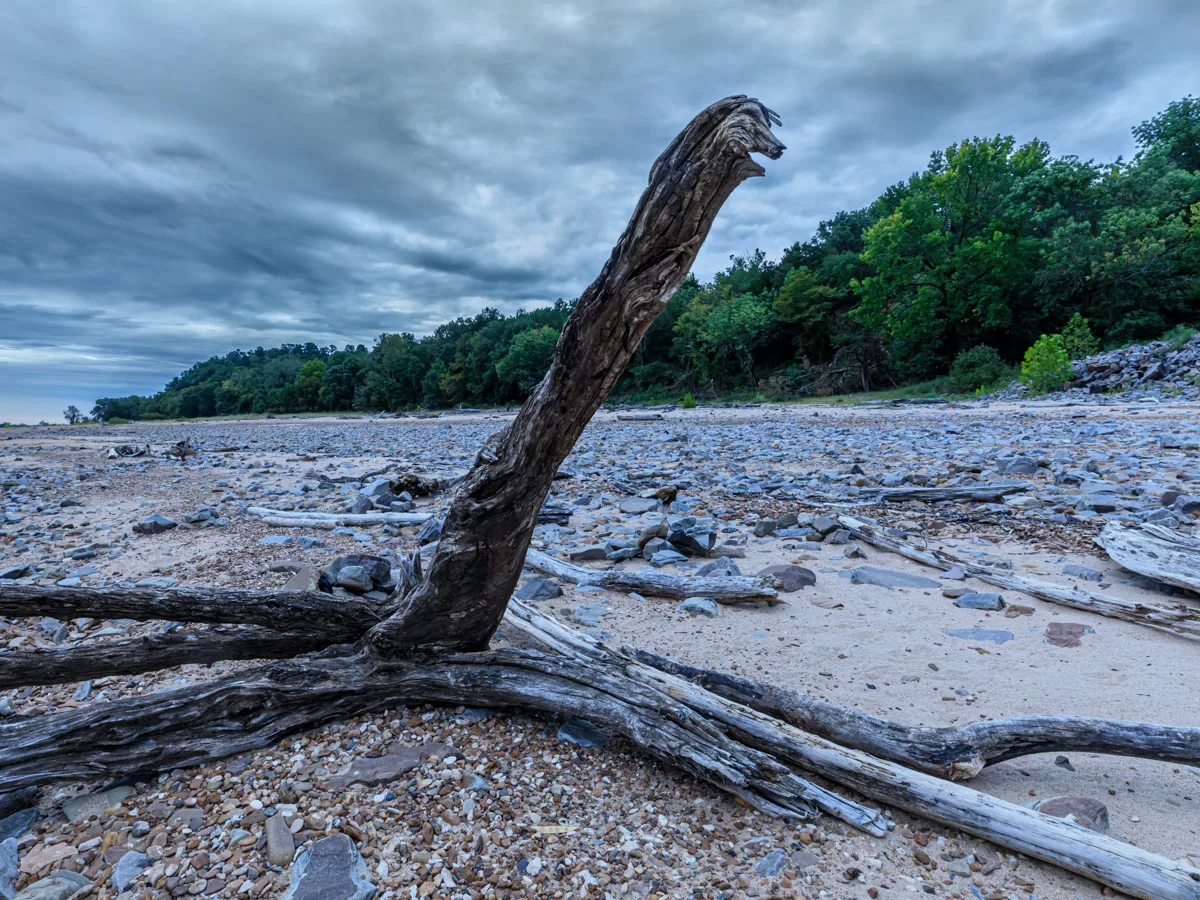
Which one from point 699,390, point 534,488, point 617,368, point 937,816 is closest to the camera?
point 937,816

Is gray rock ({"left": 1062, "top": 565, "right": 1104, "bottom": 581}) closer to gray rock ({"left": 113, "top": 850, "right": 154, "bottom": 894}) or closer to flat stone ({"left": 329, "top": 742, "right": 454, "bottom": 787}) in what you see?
flat stone ({"left": 329, "top": 742, "right": 454, "bottom": 787})

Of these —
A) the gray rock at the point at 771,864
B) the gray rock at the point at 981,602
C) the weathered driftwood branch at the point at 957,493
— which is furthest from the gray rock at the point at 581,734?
the weathered driftwood branch at the point at 957,493

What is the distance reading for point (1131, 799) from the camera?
1.78 m

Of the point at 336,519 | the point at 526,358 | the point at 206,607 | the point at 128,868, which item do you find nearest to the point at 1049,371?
the point at 336,519

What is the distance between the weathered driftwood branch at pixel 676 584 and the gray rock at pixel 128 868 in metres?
2.08

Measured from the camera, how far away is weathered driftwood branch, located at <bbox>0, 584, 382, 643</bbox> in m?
2.00

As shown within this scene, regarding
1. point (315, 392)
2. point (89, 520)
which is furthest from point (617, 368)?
point (315, 392)

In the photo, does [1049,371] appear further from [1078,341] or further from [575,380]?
[575,380]

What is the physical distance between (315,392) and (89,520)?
202ft

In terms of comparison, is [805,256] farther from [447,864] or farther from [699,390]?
[447,864]

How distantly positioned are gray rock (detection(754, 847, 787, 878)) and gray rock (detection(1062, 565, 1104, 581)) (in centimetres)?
325

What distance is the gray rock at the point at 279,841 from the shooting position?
1.47 meters

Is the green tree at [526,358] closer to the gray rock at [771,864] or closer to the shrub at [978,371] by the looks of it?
the shrub at [978,371]

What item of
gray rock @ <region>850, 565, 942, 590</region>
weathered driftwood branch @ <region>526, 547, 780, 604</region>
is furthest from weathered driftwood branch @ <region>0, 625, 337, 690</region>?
gray rock @ <region>850, 565, 942, 590</region>
